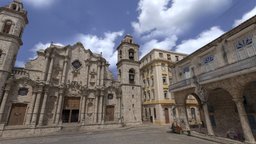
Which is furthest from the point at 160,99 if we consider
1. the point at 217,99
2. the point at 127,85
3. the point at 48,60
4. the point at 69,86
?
the point at 48,60

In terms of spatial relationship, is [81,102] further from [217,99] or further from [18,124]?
[217,99]

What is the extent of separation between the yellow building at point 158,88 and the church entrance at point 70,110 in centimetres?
1558

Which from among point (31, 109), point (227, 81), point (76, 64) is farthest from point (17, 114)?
point (227, 81)

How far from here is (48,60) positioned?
22.4m

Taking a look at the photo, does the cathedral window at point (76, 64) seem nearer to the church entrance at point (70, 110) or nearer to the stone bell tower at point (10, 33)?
the church entrance at point (70, 110)

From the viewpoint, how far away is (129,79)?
28656 millimetres

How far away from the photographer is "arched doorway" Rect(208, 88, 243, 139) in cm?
1385

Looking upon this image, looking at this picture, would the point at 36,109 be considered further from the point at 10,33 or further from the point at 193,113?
the point at 193,113

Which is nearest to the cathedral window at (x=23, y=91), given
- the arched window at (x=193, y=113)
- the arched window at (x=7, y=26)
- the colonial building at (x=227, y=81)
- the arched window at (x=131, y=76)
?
the arched window at (x=7, y=26)

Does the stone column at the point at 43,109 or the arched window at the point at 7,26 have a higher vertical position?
the arched window at the point at 7,26

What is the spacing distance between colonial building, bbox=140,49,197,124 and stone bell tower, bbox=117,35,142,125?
4.04m

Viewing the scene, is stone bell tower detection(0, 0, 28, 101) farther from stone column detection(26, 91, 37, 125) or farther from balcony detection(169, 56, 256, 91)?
balcony detection(169, 56, 256, 91)

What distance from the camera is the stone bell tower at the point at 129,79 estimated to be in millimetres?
25688

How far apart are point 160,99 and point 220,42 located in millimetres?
17855
